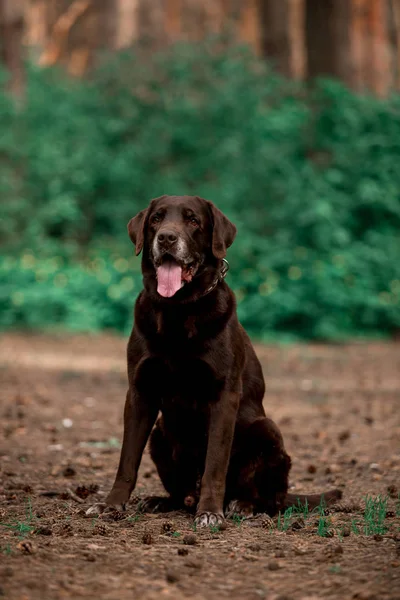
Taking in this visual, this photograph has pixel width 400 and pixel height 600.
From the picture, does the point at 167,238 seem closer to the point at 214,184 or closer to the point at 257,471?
the point at 257,471

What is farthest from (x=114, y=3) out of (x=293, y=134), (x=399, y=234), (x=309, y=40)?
(x=399, y=234)

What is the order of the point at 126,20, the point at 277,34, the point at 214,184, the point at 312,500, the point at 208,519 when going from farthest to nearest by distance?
the point at 126,20
the point at 277,34
the point at 214,184
the point at 312,500
the point at 208,519

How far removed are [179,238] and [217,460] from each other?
118cm

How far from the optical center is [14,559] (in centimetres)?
379

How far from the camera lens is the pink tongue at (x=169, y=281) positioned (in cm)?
482

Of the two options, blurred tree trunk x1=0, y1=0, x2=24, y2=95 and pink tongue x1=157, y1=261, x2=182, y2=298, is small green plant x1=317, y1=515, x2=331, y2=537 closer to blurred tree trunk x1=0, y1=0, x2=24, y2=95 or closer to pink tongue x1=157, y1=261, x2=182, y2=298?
pink tongue x1=157, y1=261, x2=182, y2=298

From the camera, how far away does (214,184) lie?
57.7 ft

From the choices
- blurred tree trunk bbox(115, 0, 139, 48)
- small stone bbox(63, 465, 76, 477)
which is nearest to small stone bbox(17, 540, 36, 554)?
small stone bbox(63, 465, 76, 477)

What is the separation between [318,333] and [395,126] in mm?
4063

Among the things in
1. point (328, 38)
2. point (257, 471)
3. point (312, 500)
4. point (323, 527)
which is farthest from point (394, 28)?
point (323, 527)

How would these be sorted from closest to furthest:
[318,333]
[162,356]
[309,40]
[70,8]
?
[162,356] < [318,333] < [309,40] < [70,8]

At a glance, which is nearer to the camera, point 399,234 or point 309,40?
point 399,234

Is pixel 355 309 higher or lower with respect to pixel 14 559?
higher

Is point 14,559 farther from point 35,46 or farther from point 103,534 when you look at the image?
point 35,46
